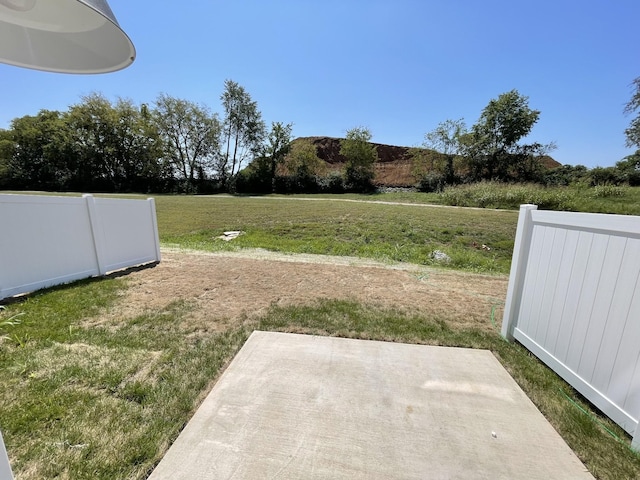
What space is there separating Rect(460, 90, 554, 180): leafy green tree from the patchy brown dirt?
2549 cm

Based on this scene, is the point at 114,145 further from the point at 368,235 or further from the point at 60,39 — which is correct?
the point at 60,39

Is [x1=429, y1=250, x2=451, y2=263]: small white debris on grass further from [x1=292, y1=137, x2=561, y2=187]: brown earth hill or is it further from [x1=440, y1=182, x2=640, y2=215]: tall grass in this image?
[x1=292, y1=137, x2=561, y2=187]: brown earth hill

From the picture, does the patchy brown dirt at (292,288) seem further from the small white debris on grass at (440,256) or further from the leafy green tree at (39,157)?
the leafy green tree at (39,157)

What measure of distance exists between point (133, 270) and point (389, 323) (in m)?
4.24

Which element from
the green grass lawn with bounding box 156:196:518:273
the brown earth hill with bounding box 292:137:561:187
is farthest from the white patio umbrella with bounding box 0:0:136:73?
the brown earth hill with bounding box 292:137:561:187

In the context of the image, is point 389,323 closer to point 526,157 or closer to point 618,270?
point 618,270

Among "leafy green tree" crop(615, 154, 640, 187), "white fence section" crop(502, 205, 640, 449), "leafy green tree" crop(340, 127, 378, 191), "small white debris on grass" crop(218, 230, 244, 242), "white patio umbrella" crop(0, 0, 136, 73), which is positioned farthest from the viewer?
Answer: "leafy green tree" crop(340, 127, 378, 191)

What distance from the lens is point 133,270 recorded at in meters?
4.66

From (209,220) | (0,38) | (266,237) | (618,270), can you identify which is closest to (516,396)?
(618,270)

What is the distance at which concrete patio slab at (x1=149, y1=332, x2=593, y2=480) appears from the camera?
138 cm

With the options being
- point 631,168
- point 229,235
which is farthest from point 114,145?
point 631,168

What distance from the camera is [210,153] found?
30.2 m

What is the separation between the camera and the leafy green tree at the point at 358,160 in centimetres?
2917

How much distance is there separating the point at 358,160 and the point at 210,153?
52.6 feet
